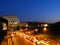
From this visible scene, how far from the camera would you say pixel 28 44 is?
1218cm

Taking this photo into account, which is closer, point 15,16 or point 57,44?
point 57,44

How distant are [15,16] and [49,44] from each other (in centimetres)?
3480

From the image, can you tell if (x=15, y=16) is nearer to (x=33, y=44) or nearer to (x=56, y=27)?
(x=56, y=27)

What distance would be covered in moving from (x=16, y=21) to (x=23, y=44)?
35444 millimetres

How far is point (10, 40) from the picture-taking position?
15.1 metres

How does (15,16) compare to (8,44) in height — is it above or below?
above

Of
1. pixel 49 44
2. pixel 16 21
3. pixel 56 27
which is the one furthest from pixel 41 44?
pixel 16 21

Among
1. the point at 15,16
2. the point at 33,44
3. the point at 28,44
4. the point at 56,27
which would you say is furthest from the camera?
the point at 15,16

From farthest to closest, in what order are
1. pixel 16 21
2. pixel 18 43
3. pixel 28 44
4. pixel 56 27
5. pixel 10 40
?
pixel 16 21 → pixel 56 27 → pixel 10 40 → pixel 18 43 → pixel 28 44

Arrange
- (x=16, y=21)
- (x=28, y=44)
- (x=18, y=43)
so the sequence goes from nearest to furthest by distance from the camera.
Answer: (x=28, y=44) → (x=18, y=43) → (x=16, y=21)

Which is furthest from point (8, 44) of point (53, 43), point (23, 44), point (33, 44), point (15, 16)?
point (15, 16)

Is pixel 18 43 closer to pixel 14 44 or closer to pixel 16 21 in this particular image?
pixel 14 44

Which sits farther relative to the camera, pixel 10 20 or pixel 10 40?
pixel 10 20

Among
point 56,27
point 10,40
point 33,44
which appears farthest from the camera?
point 56,27
